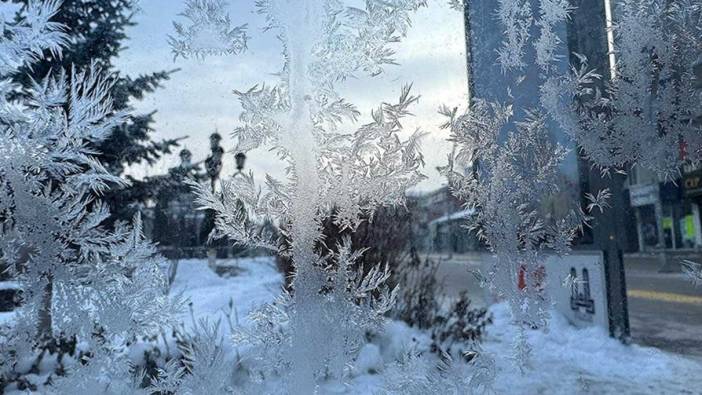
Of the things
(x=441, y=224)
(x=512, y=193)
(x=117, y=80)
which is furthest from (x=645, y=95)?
(x=117, y=80)

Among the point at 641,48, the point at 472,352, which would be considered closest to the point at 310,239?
the point at 472,352

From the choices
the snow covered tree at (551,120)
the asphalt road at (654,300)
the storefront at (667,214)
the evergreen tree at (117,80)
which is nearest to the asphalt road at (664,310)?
the asphalt road at (654,300)

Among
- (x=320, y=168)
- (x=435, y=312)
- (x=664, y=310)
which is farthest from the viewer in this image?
(x=435, y=312)

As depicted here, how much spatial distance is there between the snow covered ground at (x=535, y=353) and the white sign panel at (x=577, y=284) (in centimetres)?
5


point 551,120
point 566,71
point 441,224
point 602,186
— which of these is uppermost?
point 566,71

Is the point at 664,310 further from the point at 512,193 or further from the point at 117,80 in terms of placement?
the point at 117,80

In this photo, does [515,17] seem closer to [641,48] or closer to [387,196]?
[641,48]

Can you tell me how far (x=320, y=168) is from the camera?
165cm

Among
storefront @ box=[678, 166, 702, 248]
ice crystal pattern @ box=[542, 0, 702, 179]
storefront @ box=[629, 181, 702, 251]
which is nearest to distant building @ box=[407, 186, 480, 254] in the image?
ice crystal pattern @ box=[542, 0, 702, 179]

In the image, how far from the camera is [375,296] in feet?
5.47

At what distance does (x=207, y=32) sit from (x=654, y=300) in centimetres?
176

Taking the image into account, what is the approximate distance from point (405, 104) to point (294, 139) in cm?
38

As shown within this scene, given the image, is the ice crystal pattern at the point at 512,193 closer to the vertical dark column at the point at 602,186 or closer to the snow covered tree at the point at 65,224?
the vertical dark column at the point at 602,186

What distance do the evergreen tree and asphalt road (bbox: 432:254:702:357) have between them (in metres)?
1.02
